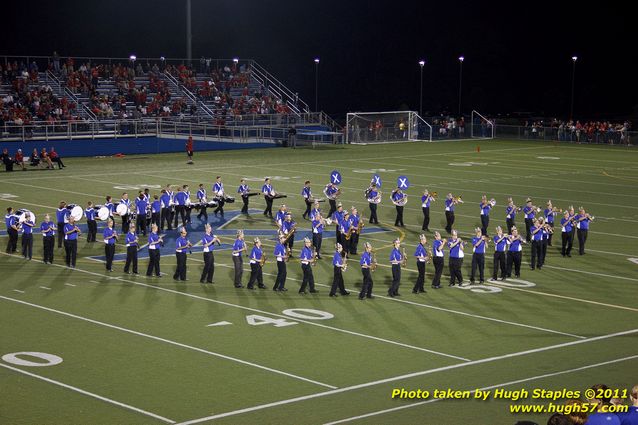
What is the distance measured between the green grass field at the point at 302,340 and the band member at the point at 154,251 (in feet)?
1.42

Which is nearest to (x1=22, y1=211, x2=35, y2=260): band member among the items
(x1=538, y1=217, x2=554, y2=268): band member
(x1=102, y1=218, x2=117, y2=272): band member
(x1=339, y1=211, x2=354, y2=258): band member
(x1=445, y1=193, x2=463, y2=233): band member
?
(x1=102, y1=218, x2=117, y2=272): band member

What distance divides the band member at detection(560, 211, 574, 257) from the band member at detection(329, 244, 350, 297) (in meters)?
7.17

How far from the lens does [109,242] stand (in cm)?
2270

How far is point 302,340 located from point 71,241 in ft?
26.8

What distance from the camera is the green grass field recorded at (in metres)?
13.9

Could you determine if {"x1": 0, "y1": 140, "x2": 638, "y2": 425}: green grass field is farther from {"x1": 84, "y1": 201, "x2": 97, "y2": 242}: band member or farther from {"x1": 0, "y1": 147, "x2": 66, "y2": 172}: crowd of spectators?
{"x1": 0, "y1": 147, "x2": 66, "y2": 172}: crowd of spectators

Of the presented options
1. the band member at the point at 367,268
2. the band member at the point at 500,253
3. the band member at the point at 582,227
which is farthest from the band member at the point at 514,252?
the band member at the point at 367,268

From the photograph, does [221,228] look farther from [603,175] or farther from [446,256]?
[603,175]

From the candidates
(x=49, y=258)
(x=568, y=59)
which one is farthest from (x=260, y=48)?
(x=49, y=258)

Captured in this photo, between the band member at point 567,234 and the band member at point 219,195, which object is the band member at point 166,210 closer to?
the band member at point 219,195

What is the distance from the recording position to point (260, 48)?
8550 centimetres

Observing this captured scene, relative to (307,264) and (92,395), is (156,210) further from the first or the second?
(92,395)

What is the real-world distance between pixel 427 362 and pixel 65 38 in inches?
2441

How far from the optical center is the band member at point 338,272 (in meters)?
20.4
